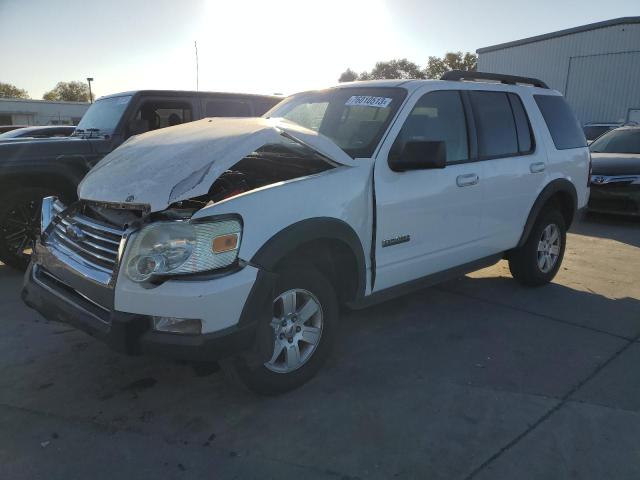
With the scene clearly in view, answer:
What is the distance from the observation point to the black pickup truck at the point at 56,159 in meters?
5.23

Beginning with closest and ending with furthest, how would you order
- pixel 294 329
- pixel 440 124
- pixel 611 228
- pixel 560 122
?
pixel 294 329, pixel 440 124, pixel 560 122, pixel 611 228

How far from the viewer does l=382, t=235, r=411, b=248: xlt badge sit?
354 cm

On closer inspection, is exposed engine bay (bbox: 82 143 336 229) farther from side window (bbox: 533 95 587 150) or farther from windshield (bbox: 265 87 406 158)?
side window (bbox: 533 95 587 150)

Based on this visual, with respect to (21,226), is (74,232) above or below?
above

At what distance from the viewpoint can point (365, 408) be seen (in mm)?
3023

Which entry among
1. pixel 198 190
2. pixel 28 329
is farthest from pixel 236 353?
pixel 28 329

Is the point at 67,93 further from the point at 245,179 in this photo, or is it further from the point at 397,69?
the point at 245,179

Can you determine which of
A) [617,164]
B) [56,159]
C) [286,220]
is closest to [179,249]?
[286,220]

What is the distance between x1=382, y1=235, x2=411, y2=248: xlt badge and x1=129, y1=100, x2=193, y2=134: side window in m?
4.04

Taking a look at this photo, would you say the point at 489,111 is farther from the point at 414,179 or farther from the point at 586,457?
the point at 586,457

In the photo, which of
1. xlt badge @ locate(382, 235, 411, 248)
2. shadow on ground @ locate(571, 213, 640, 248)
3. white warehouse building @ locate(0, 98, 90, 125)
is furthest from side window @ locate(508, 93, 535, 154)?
white warehouse building @ locate(0, 98, 90, 125)

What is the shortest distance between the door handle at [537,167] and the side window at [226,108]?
4.12 meters

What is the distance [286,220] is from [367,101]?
1.50m

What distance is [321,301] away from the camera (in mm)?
3199
